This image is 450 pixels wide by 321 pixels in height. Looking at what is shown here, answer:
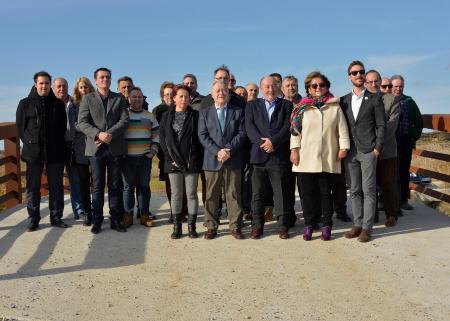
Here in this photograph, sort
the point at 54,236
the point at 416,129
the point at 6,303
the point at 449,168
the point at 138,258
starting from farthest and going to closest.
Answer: the point at 449,168 < the point at 416,129 < the point at 54,236 < the point at 138,258 < the point at 6,303

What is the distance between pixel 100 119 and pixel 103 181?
77 centimetres

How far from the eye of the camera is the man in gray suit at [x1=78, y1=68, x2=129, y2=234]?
6.05 metres

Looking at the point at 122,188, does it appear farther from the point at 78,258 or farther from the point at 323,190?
the point at 323,190

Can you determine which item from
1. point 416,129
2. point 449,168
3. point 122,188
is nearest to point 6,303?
point 122,188

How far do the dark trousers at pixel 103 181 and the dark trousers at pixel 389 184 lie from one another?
3233mm

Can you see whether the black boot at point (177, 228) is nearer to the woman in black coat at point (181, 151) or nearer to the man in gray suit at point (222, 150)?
the woman in black coat at point (181, 151)

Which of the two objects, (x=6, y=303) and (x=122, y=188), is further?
(x=122, y=188)

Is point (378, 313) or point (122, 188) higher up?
point (122, 188)

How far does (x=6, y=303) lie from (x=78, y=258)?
1243 millimetres

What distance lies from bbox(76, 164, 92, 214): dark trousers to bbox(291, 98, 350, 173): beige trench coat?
2779mm

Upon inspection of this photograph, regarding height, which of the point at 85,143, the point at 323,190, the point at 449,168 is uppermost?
the point at 85,143

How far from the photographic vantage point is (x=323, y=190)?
5.75 m

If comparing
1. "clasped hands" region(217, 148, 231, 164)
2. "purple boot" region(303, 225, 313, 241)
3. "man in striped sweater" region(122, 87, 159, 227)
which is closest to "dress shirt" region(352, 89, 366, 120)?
"purple boot" region(303, 225, 313, 241)

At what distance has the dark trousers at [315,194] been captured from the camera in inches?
226
